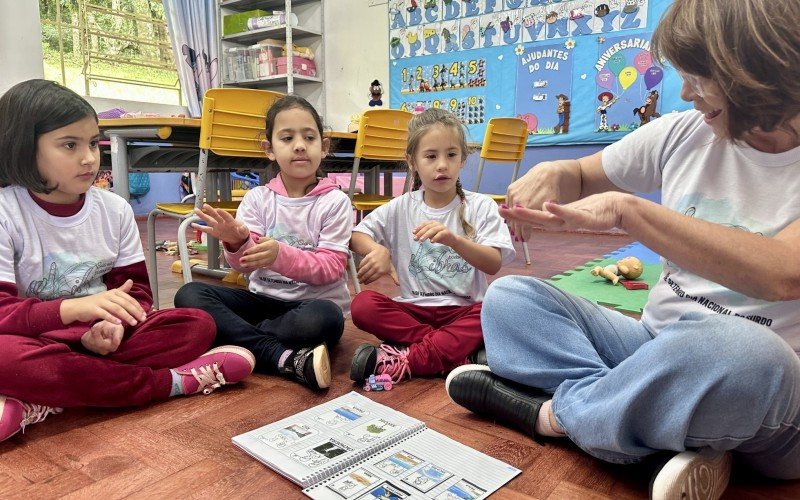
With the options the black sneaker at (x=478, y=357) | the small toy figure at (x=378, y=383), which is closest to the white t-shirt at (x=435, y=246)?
the black sneaker at (x=478, y=357)

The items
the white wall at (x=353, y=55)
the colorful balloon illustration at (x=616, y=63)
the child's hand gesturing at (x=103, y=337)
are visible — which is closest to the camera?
the child's hand gesturing at (x=103, y=337)

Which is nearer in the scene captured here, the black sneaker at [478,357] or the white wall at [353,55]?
the black sneaker at [478,357]

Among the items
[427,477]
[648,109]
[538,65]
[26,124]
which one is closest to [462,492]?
[427,477]

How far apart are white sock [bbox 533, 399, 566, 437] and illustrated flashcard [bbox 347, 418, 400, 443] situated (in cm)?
25

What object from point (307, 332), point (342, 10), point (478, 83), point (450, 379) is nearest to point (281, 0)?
point (342, 10)

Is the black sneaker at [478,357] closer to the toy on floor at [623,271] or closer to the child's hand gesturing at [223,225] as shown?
the child's hand gesturing at [223,225]

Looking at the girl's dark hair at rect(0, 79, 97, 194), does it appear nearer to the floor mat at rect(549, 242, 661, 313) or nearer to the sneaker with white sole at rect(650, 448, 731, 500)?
the sneaker with white sole at rect(650, 448, 731, 500)

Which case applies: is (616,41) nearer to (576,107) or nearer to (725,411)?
(576,107)

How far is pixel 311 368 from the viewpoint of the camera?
1.21m

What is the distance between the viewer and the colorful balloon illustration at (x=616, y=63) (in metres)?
3.74

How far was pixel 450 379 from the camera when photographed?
1.08 m

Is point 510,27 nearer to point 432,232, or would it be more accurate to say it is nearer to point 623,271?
point 623,271

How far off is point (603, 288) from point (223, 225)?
1666 mm

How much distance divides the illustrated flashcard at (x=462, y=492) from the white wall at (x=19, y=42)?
163 inches
